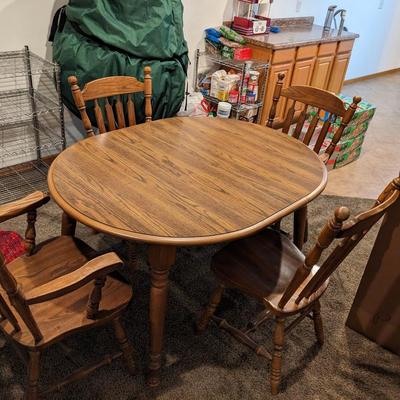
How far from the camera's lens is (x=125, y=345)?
1.52 metres

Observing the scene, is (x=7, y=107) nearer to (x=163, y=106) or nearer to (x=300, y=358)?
(x=163, y=106)

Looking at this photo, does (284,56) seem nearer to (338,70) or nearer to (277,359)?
(338,70)

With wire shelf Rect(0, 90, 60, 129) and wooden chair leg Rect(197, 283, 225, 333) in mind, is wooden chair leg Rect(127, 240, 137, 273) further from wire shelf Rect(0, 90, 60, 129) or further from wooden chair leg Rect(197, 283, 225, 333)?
wire shelf Rect(0, 90, 60, 129)

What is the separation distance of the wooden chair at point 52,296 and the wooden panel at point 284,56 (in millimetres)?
2434

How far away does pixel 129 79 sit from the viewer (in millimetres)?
2066

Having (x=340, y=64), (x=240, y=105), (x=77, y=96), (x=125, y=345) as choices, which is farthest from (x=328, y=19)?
(x=125, y=345)

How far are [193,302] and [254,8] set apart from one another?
2855 millimetres

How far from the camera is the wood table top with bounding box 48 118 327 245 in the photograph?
1.30 meters

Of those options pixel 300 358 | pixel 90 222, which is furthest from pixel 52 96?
pixel 300 358

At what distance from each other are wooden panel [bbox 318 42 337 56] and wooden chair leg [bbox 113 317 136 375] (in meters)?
3.27

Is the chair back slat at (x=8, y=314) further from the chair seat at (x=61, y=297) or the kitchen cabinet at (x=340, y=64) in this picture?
the kitchen cabinet at (x=340, y=64)

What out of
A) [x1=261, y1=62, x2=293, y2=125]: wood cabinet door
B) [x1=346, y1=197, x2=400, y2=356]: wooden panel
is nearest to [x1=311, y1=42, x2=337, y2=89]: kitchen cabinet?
[x1=261, y1=62, x2=293, y2=125]: wood cabinet door

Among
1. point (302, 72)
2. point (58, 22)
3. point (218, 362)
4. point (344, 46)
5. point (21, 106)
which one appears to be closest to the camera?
point (218, 362)

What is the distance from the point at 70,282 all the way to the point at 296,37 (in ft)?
10.9
